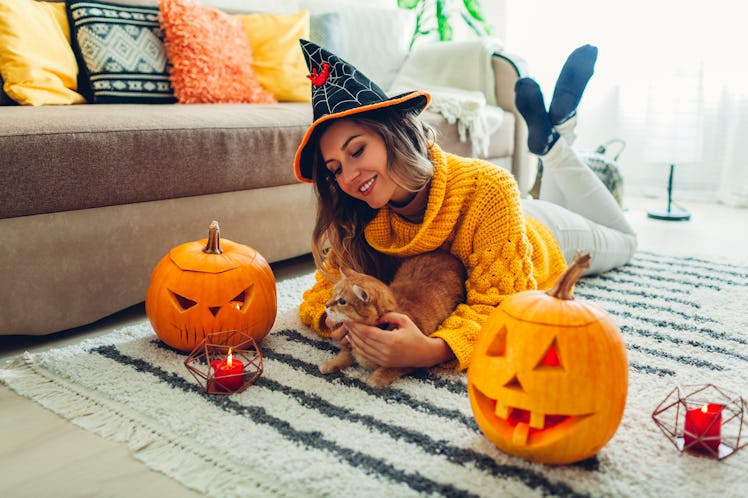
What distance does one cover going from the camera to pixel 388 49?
3381mm

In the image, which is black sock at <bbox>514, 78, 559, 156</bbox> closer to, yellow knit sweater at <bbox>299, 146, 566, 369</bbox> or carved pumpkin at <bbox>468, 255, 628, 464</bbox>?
yellow knit sweater at <bbox>299, 146, 566, 369</bbox>

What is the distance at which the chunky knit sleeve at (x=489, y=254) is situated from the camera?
1.31m

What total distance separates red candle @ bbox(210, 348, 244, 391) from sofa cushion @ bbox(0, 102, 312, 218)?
64 cm

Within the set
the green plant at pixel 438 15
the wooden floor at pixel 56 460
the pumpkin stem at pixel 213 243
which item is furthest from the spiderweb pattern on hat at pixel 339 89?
the green plant at pixel 438 15

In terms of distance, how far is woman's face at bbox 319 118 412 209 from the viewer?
1354mm

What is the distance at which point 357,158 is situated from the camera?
1361mm

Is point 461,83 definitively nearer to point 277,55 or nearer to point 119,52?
point 277,55

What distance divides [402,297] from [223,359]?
0.41m

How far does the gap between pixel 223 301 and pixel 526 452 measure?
750 millimetres

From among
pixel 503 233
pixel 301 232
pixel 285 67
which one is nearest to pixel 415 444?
pixel 503 233

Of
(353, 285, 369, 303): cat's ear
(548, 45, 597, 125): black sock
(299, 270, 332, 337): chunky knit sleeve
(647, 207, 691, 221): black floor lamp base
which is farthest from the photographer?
(647, 207, 691, 221): black floor lamp base

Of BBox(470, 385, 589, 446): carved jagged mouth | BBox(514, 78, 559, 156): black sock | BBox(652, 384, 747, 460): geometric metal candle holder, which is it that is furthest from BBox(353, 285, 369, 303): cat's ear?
BBox(514, 78, 559, 156): black sock

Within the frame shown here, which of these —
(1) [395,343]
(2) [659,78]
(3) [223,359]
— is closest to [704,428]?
(1) [395,343]

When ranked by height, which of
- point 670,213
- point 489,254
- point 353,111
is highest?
point 353,111
